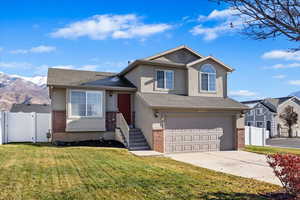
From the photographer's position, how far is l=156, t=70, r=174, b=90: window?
605 inches

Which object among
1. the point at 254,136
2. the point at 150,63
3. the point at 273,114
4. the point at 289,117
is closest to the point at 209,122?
the point at 150,63

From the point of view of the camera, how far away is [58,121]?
14.0m

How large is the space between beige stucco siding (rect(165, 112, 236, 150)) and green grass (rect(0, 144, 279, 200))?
221 inches

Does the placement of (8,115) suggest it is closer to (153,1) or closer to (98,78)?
(98,78)

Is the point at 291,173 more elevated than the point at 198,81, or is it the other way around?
the point at 198,81

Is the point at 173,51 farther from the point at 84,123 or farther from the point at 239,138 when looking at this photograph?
the point at 84,123

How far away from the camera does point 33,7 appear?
1265 cm

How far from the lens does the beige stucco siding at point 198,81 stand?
52.1ft

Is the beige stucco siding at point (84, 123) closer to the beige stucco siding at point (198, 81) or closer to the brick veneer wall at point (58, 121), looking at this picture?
the brick veneer wall at point (58, 121)

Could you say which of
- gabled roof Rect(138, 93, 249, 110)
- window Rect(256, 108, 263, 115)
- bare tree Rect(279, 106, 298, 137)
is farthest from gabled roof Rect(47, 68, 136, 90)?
bare tree Rect(279, 106, 298, 137)

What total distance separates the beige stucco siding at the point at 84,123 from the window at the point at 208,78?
7.15 meters

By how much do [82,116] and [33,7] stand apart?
22.7ft

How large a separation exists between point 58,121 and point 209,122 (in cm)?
969

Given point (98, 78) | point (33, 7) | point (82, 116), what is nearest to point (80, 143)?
point (82, 116)
